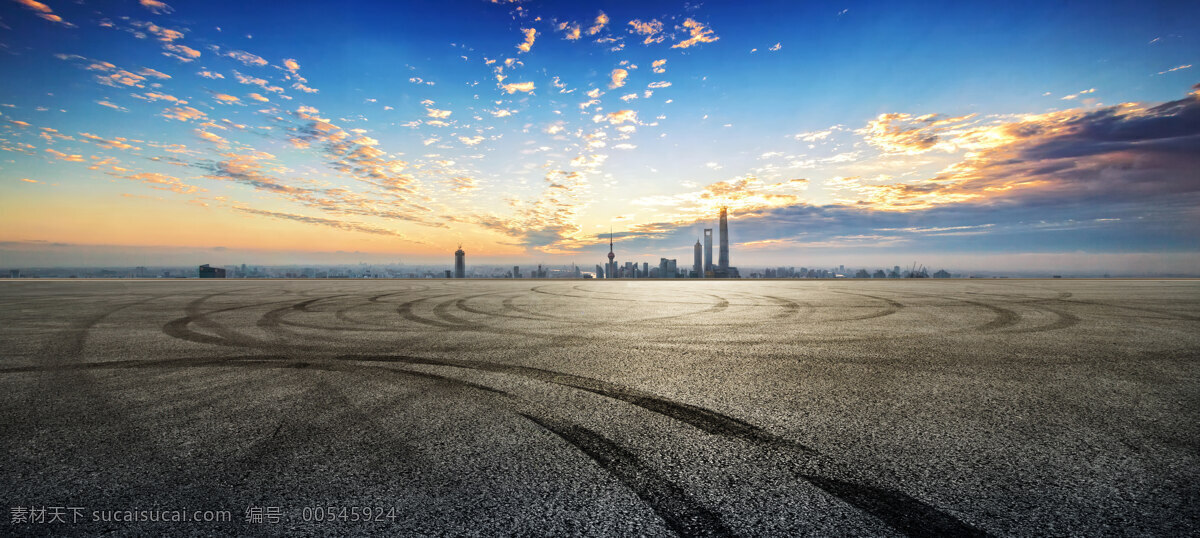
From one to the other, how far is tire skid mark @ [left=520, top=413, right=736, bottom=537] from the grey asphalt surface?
0.02 m

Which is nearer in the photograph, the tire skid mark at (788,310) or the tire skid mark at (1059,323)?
the tire skid mark at (1059,323)

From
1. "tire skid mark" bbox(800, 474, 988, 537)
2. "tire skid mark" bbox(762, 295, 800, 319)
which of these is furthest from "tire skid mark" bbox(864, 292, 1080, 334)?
"tire skid mark" bbox(800, 474, 988, 537)

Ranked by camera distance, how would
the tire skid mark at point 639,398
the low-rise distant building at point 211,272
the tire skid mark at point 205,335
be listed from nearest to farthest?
the tire skid mark at point 639,398 → the tire skid mark at point 205,335 → the low-rise distant building at point 211,272

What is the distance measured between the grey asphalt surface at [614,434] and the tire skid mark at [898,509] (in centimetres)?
2

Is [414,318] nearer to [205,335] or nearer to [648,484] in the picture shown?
[205,335]

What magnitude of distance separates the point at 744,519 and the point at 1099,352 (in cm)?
866

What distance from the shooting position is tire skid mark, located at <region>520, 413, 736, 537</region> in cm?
255

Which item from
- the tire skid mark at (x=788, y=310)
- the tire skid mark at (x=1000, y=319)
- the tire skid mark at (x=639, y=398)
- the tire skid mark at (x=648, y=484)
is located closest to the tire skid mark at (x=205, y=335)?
the tire skid mark at (x=639, y=398)

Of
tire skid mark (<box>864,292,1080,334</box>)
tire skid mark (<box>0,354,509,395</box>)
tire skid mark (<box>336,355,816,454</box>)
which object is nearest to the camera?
tire skid mark (<box>336,355,816,454</box>)

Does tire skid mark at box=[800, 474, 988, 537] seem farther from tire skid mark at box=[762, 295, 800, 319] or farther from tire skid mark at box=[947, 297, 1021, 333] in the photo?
tire skid mark at box=[762, 295, 800, 319]

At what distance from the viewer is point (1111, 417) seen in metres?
4.34

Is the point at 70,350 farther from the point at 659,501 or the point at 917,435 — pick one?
the point at 917,435

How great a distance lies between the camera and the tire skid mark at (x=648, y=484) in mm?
2549

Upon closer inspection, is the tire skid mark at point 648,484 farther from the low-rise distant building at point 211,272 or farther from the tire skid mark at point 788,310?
the low-rise distant building at point 211,272
